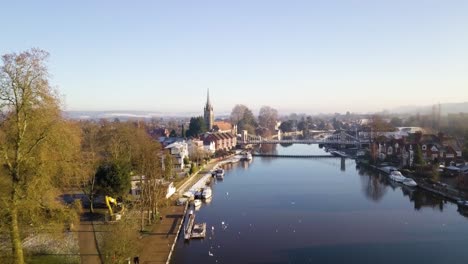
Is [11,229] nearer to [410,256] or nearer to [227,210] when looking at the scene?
[410,256]

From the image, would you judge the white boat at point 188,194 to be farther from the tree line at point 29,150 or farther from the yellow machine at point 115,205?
the tree line at point 29,150

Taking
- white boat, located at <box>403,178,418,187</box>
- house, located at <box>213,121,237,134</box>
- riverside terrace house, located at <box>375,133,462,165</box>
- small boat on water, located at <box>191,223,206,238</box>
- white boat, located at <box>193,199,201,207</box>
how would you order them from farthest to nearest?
house, located at <box>213,121,237,134</box>, riverside terrace house, located at <box>375,133,462,165</box>, white boat, located at <box>403,178,418,187</box>, white boat, located at <box>193,199,201,207</box>, small boat on water, located at <box>191,223,206,238</box>

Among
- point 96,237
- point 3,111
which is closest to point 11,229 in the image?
point 3,111

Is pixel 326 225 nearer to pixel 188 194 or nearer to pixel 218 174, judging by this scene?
pixel 188 194

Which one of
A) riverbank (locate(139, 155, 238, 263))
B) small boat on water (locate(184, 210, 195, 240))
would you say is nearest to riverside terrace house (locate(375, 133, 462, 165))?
riverbank (locate(139, 155, 238, 263))

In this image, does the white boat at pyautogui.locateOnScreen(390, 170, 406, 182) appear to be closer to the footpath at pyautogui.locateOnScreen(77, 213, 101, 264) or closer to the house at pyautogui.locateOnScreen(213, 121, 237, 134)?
the footpath at pyautogui.locateOnScreen(77, 213, 101, 264)

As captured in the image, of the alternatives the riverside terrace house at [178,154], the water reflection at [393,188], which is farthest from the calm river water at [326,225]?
the riverside terrace house at [178,154]
